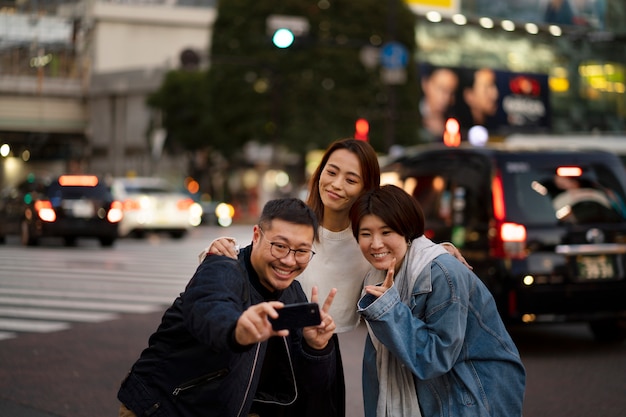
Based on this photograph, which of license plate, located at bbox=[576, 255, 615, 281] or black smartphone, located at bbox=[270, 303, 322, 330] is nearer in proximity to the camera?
black smartphone, located at bbox=[270, 303, 322, 330]

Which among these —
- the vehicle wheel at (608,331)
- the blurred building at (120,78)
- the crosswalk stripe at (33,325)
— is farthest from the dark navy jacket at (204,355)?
the blurred building at (120,78)

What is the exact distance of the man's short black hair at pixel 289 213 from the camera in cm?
345

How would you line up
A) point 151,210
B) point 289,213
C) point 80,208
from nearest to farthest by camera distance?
point 289,213
point 80,208
point 151,210

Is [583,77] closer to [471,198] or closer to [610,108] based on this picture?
[610,108]

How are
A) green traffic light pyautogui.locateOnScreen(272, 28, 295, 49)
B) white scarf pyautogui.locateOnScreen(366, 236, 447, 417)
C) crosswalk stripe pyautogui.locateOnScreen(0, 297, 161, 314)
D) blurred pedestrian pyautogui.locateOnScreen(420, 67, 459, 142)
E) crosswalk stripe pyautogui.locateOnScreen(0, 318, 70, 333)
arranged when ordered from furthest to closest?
1. blurred pedestrian pyautogui.locateOnScreen(420, 67, 459, 142)
2. green traffic light pyautogui.locateOnScreen(272, 28, 295, 49)
3. crosswalk stripe pyautogui.locateOnScreen(0, 297, 161, 314)
4. crosswalk stripe pyautogui.locateOnScreen(0, 318, 70, 333)
5. white scarf pyautogui.locateOnScreen(366, 236, 447, 417)

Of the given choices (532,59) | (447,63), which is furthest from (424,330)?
(532,59)

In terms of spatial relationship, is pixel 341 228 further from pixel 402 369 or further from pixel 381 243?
pixel 402 369

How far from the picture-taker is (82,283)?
48.8 ft

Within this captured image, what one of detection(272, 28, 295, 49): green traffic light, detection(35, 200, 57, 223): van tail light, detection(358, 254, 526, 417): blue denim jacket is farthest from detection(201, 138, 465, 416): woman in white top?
detection(35, 200, 57, 223): van tail light

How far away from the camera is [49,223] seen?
71.5 ft

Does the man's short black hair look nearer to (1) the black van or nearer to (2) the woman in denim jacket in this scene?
(2) the woman in denim jacket

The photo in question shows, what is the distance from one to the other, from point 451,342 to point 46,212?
19.1 metres

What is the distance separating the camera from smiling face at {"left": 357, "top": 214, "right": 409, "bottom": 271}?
150 inches

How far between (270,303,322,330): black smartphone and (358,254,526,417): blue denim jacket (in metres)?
0.52
